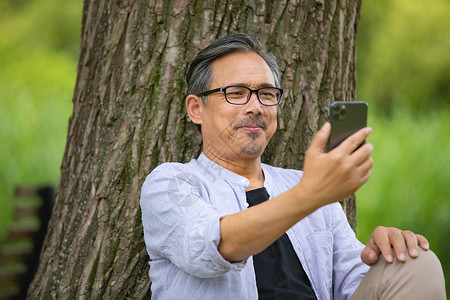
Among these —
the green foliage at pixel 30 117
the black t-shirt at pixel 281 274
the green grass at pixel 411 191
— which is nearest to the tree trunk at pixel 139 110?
the black t-shirt at pixel 281 274

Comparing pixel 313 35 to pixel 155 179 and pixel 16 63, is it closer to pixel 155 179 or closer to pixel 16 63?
pixel 155 179

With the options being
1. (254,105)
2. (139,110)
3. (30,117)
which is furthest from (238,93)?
(30,117)

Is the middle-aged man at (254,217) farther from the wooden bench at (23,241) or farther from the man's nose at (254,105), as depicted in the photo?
the wooden bench at (23,241)

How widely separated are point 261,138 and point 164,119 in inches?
22.6

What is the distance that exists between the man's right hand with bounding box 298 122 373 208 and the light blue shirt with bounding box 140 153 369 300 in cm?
32

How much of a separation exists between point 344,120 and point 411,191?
13.7 ft

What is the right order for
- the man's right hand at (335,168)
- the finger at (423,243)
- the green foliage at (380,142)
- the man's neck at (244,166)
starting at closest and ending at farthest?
1. the man's right hand at (335,168)
2. the finger at (423,243)
3. the man's neck at (244,166)
4. the green foliage at (380,142)

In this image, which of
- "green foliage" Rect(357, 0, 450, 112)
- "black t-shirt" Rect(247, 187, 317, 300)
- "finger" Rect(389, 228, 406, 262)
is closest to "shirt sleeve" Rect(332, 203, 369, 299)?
"black t-shirt" Rect(247, 187, 317, 300)

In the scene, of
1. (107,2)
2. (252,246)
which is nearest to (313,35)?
(107,2)

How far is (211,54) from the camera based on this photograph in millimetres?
2221

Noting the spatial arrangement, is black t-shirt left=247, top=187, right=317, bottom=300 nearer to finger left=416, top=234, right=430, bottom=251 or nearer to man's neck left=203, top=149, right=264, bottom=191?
man's neck left=203, top=149, right=264, bottom=191

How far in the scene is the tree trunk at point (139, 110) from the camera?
249 centimetres

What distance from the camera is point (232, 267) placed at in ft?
5.38

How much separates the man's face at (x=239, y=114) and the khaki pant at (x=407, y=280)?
2.15 feet
